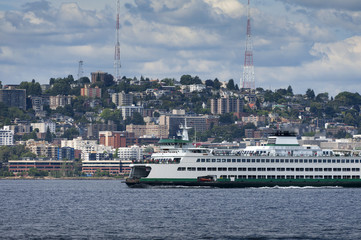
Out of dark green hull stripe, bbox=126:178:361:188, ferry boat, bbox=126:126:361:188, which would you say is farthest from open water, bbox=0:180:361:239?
ferry boat, bbox=126:126:361:188

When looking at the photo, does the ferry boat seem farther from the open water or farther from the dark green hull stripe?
the open water

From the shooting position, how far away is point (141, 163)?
122438 millimetres

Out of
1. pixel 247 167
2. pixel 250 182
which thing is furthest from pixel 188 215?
pixel 247 167

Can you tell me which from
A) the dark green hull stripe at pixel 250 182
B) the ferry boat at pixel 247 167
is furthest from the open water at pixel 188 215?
the ferry boat at pixel 247 167

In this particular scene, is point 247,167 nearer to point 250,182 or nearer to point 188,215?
point 250,182

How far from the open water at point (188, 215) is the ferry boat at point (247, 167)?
4744 mm

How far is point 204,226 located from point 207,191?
40460mm

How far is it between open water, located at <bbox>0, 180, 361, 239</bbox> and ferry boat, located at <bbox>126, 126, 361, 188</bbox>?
187 inches

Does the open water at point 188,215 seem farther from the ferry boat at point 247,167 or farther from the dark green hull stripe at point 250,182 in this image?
the ferry boat at point 247,167

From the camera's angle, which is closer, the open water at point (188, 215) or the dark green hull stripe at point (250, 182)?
the open water at point (188, 215)

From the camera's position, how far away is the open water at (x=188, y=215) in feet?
234

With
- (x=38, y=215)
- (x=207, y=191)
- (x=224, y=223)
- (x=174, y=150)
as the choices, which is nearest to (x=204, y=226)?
(x=224, y=223)

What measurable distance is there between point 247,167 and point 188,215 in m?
39.9

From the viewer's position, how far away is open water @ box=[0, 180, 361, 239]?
71312 mm
